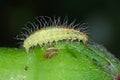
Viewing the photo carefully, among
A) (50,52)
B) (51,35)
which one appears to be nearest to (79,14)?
(51,35)

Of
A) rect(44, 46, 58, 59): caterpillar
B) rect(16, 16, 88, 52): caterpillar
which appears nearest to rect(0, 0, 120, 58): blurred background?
rect(16, 16, 88, 52): caterpillar

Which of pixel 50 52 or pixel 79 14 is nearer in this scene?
pixel 50 52

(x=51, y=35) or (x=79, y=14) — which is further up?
(x=79, y=14)

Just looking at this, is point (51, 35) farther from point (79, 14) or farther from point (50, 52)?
point (79, 14)

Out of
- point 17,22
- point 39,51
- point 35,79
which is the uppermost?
point 17,22

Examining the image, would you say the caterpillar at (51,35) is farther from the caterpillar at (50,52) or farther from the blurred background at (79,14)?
the blurred background at (79,14)

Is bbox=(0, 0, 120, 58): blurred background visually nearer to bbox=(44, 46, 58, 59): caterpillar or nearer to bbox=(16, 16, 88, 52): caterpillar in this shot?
bbox=(16, 16, 88, 52): caterpillar

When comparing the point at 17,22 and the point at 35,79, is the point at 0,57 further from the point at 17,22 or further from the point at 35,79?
the point at 17,22

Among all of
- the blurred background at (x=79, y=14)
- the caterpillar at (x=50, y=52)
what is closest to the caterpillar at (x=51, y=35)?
the caterpillar at (x=50, y=52)

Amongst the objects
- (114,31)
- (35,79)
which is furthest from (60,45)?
(114,31)
